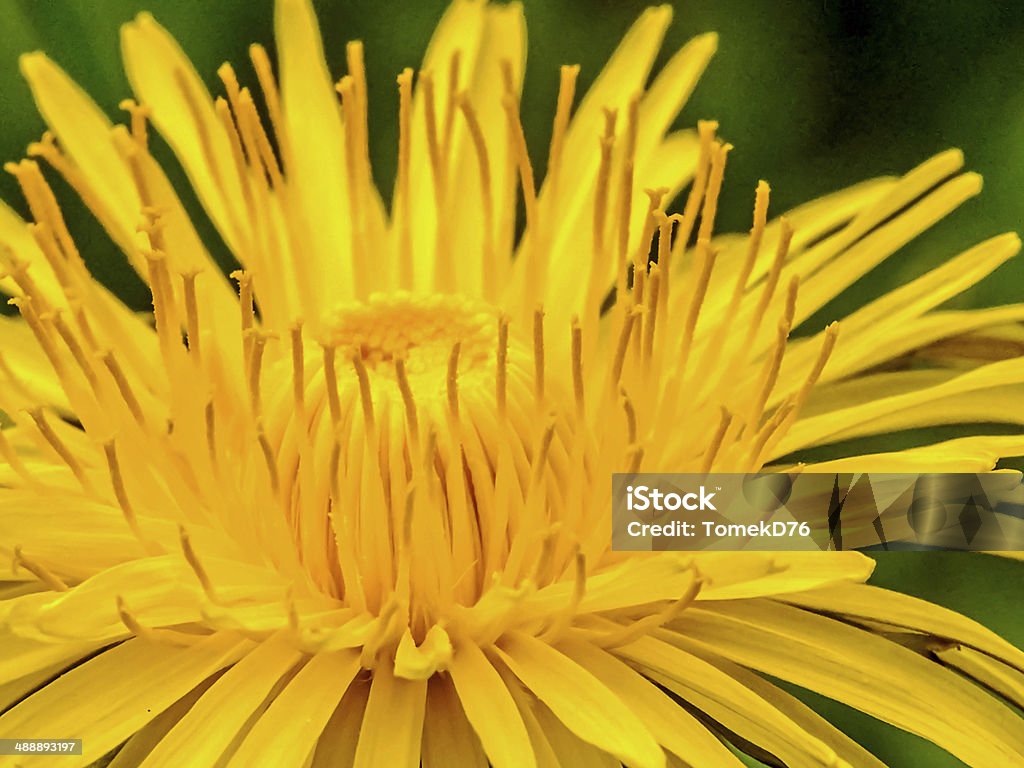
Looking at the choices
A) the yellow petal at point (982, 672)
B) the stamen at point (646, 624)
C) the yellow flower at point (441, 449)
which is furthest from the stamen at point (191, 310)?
the yellow petal at point (982, 672)

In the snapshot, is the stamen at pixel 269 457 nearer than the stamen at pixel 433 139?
Yes

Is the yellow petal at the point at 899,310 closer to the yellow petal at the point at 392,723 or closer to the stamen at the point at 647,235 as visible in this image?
the stamen at the point at 647,235

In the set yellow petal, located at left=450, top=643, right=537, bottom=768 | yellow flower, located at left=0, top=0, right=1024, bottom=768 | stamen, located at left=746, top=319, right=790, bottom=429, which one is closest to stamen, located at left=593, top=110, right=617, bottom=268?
yellow flower, located at left=0, top=0, right=1024, bottom=768

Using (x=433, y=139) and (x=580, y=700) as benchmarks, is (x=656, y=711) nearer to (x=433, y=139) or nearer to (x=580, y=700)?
(x=580, y=700)

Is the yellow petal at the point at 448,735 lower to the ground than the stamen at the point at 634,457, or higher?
lower

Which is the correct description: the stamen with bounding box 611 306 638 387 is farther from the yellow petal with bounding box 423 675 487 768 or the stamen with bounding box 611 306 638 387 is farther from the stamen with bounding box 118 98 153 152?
the stamen with bounding box 118 98 153 152

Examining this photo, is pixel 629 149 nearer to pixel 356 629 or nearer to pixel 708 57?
pixel 708 57

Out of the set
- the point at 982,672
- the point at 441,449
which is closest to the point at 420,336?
the point at 441,449
